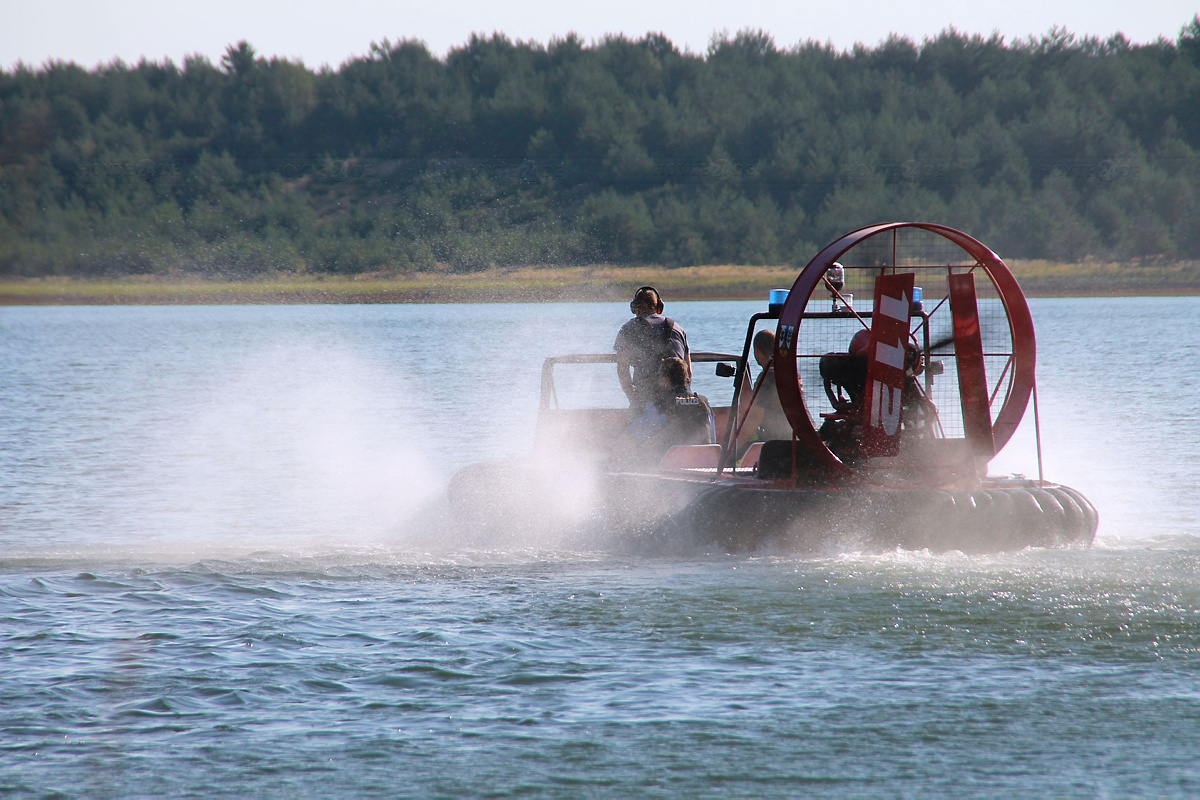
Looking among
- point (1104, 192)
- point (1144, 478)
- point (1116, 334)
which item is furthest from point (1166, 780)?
point (1104, 192)

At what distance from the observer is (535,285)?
8212 cm

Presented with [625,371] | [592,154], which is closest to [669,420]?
[625,371]

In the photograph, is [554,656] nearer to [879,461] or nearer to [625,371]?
[879,461]

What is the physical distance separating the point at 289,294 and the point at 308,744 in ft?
280

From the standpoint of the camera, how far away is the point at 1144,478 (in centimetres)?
1273

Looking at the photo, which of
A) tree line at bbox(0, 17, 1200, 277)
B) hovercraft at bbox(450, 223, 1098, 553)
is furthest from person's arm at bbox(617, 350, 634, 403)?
tree line at bbox(0, 17, 1200, 277)

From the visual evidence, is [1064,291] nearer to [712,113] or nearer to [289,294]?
[712,113]

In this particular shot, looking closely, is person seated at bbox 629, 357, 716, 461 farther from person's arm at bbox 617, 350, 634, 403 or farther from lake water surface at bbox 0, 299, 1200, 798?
lake water surface at bbox 0, 299, 1200, 798

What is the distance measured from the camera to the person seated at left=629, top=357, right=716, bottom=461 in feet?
30.7

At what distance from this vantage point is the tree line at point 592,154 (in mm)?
80188

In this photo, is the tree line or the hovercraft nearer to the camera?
the hovercraft

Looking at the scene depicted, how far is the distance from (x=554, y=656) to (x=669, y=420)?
3.39 m

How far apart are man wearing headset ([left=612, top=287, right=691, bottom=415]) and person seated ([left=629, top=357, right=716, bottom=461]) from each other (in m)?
0.09

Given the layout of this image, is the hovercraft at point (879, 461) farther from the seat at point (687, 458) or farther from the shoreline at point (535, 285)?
the shoreline at point (535, 285)
